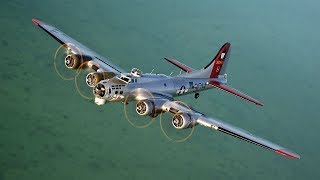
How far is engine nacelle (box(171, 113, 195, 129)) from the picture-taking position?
44.3 meters

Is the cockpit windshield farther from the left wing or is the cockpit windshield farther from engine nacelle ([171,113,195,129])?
engine nacelle ([171,113,195,129])

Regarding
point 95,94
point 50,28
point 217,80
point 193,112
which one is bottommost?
point 95,94

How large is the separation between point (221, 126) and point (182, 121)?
490cm

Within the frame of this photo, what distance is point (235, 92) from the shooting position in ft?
188

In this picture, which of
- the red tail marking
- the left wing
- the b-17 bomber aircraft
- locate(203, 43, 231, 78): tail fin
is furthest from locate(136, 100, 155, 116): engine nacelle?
the red tail marking

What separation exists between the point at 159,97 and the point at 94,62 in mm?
11990

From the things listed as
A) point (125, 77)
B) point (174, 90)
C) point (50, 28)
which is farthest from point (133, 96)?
point (50, 28)

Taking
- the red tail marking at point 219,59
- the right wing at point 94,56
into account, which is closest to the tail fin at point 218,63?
the red tail marking at point 219,59

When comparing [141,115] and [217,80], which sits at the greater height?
[217,80]

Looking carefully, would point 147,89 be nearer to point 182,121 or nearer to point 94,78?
point 94,78

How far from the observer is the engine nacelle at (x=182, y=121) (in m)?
44.3

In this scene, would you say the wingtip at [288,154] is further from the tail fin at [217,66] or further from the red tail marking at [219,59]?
the red tail marking at [219,59]

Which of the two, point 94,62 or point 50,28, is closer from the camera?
point 94,62

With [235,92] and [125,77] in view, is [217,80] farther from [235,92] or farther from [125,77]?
[125,77]
